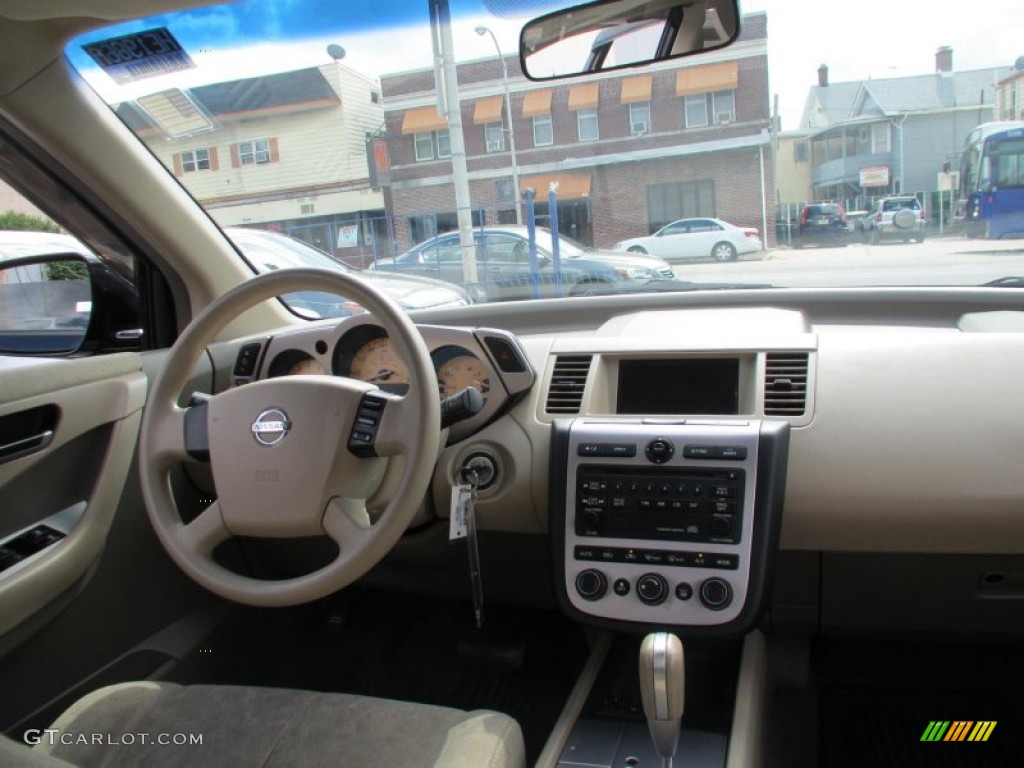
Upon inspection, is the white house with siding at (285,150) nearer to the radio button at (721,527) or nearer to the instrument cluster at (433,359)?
the instrument cluster at (433,359)

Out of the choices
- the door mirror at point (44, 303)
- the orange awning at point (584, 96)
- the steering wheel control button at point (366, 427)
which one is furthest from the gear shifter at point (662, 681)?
the door mirror at point (44, 303)

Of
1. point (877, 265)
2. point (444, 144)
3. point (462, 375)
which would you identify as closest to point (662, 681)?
point (462, 375)

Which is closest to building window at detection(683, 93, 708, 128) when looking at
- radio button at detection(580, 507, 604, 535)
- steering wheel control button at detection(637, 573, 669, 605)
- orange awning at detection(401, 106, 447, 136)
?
orange awning at detection(401, 106, 447, 136)

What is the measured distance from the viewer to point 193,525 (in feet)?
5.12

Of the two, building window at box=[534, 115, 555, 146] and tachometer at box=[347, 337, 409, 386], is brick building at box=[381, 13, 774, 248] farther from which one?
tachometer at box=[347, 337, 409, 386]

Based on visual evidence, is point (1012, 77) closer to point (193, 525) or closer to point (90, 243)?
point (193, 525)

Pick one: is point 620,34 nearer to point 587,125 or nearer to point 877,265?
A: point 587,125

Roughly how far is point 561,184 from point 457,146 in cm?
38

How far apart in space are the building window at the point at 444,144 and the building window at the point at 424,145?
0.03 meters

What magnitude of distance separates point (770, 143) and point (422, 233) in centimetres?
118

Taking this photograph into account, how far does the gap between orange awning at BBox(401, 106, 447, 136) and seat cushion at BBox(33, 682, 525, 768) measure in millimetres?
1809

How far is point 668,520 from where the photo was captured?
174 cm

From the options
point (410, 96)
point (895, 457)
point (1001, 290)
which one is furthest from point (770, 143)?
point (410, 96)

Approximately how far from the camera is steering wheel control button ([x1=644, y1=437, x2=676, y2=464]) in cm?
173
